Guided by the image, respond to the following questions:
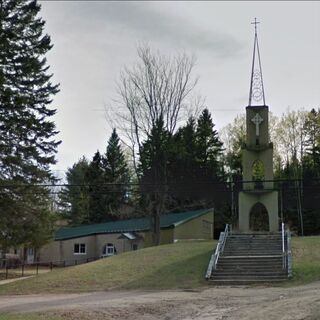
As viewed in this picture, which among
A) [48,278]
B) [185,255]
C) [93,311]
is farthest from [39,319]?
[185,255]

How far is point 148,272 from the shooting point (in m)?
29.5

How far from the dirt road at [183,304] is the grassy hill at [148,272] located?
208 cm

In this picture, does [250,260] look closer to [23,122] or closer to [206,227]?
[23,122]

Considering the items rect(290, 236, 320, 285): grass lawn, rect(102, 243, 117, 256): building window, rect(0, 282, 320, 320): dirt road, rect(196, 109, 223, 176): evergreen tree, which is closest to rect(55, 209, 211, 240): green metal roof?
rect(102, 243, 117, 256): building window

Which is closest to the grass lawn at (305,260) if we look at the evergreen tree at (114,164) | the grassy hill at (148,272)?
the grassy hill at (148,272)

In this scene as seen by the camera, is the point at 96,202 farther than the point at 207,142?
Yes

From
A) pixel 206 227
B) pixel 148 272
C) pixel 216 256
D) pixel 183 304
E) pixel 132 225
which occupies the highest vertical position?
pixel 132 225

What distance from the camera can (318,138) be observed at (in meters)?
64.0

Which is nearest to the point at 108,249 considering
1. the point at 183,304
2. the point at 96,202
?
the point at 96,202

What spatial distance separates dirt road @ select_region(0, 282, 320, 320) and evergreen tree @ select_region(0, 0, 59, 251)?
1208 centimetres

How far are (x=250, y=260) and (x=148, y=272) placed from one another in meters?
5.38

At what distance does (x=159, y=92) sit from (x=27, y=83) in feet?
48.5

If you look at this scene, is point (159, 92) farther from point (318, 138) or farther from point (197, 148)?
point (318, 138)

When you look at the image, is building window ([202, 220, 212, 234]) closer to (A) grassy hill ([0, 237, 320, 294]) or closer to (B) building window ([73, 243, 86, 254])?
(B) building window ([73, 243, 86, 254])
